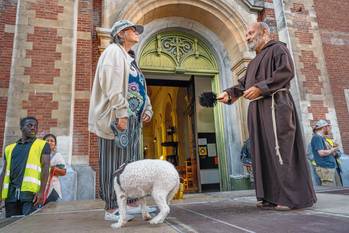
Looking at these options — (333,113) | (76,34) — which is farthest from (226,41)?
(76,34)

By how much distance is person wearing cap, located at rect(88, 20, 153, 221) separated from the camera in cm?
230

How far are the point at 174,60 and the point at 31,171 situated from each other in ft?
16.8

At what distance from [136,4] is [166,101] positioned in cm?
1025

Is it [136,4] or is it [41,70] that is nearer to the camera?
[41,70]

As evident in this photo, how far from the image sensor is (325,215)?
2.04m

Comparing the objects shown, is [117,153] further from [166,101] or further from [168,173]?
[166,101]

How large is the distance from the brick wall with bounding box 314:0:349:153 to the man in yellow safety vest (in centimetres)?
831

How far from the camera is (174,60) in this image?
7633 millimetres

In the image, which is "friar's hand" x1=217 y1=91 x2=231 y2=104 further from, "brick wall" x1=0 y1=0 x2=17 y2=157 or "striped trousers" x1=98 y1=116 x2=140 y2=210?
"brick wall" x1=0 y1=0 x2=17 y2=157

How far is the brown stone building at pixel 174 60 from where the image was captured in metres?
5.57

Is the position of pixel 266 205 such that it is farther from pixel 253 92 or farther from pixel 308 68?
pixel 308 68

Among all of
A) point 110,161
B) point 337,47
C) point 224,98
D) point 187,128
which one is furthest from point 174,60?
point 337,47

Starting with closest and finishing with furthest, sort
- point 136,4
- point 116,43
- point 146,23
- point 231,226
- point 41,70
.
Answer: point 231,226
point 116,43
point 41,70
point 136,4
point 146,23

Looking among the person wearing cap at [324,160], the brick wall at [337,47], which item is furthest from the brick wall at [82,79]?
the brick wall at [337,47]
